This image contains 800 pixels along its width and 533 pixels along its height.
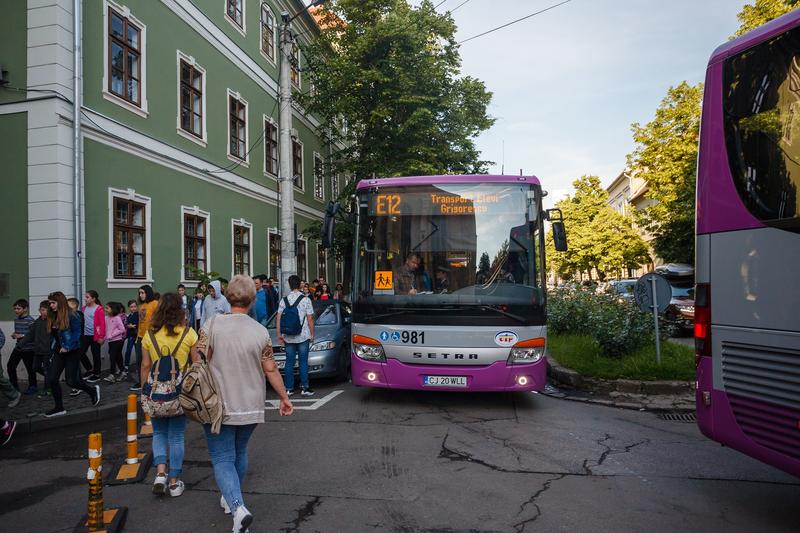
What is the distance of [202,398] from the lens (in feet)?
12.0

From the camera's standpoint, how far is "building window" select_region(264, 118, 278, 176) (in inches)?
861

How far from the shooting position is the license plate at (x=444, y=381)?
7430mm

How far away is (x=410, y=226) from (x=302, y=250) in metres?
19.1

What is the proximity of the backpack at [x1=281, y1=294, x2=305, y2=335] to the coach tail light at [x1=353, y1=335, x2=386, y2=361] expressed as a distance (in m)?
1.46

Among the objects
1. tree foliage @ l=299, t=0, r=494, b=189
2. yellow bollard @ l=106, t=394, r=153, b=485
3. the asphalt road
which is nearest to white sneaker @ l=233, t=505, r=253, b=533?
the asphalt road

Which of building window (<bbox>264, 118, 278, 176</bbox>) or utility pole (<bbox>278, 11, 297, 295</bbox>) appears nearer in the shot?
utility pole (<bbox>278, 11, 297, 295</bbox>)

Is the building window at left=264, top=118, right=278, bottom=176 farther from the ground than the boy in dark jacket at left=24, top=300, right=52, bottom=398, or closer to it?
farther from the ground

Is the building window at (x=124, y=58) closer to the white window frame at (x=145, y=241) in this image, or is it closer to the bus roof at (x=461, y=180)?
the white window frame at (x=145, y=241)

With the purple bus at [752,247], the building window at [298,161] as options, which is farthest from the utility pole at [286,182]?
the building window at [298,161]

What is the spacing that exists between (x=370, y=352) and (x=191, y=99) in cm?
1213

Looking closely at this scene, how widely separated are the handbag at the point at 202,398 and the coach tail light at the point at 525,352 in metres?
4.48

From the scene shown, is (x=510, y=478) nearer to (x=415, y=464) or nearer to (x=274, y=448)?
(x=415, y=464)

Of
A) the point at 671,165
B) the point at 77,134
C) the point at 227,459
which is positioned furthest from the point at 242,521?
the point at 671,165

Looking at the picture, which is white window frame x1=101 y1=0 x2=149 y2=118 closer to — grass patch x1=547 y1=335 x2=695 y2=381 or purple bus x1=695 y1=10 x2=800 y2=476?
grass patch x1=547 y1=335 x2=695 y2=381
